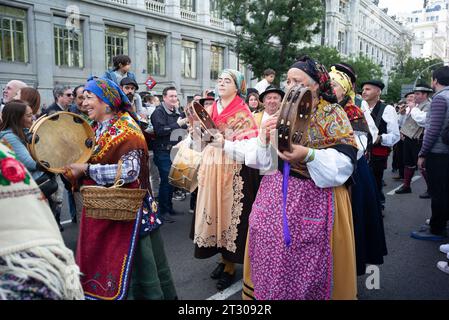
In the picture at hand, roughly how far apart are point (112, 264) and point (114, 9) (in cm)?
2042

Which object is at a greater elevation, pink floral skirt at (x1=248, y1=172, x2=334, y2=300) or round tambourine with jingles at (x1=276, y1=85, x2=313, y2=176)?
round tambourine with jingles at (x1=276, y1=85, x2=313, y2=176)

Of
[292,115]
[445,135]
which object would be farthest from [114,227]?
[445,135]

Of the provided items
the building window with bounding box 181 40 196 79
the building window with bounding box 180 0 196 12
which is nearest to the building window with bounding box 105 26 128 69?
the building window with bounding box 181 40 196 79

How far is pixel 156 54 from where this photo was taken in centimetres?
2397

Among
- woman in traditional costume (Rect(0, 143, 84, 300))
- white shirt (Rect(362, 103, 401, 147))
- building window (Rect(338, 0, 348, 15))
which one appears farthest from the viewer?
building window (Rect(338, 0, 348, 15))

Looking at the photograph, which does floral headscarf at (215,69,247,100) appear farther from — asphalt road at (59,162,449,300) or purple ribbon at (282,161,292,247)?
asphalt road at (59,162,449,300)

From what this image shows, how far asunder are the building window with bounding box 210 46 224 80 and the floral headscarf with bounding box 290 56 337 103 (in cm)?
2605

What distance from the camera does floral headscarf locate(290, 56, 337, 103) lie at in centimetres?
254

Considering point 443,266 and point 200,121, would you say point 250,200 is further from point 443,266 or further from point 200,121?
point 443,266

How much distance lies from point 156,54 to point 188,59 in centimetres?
289

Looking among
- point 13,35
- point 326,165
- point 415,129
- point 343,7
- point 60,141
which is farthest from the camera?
point 343,7

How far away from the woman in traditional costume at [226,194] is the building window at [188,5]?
23882mm

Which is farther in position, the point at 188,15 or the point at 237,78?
the point at 188,15

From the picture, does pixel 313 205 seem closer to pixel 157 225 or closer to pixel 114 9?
pixel 157 225
